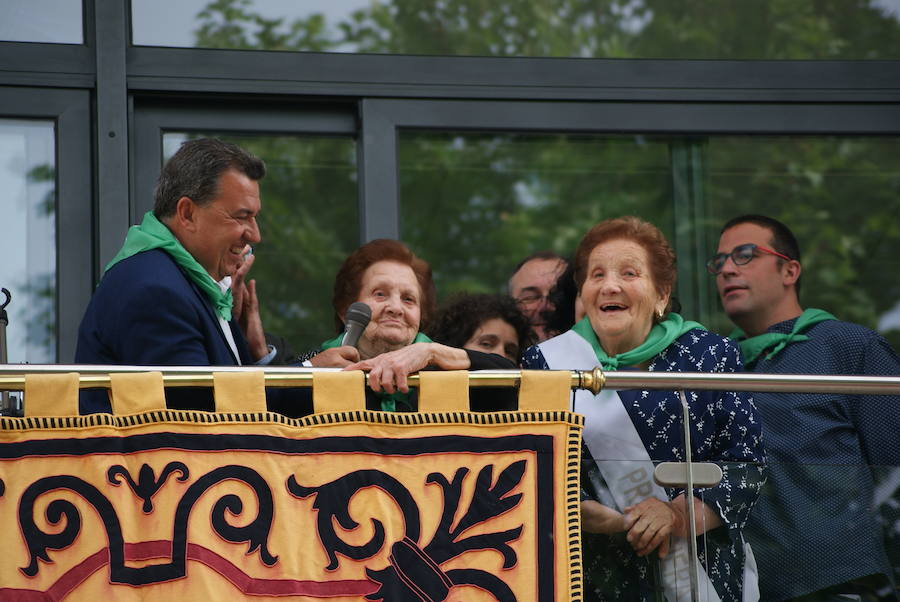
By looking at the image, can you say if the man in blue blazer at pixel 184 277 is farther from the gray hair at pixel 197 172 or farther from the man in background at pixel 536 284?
the man in background at pixel 536 284

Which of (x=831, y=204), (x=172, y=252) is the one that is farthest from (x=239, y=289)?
(x=831, y=204)

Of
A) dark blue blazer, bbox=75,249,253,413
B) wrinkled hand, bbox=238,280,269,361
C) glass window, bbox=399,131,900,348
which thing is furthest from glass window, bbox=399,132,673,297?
dark blue blazer, bbox=75,249,253,413

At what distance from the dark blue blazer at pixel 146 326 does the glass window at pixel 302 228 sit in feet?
7.60

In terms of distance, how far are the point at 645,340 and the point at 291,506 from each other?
1.44 metres

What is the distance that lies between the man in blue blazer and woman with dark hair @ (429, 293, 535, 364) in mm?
976

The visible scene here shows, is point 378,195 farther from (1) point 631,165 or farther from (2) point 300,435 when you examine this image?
(2) point 300,435

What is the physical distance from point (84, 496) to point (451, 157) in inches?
136

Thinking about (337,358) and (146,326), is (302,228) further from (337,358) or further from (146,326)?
(146,326)

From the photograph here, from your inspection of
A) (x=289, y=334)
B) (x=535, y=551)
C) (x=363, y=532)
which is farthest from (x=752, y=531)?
(x=289, y=334)

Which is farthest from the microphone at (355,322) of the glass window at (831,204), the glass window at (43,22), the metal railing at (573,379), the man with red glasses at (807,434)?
the glass window at (831,204)

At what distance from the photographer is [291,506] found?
4.16 metres

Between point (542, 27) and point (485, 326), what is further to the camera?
point (542, 27)

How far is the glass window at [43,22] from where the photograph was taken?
6.43m

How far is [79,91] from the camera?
21.1 ft
